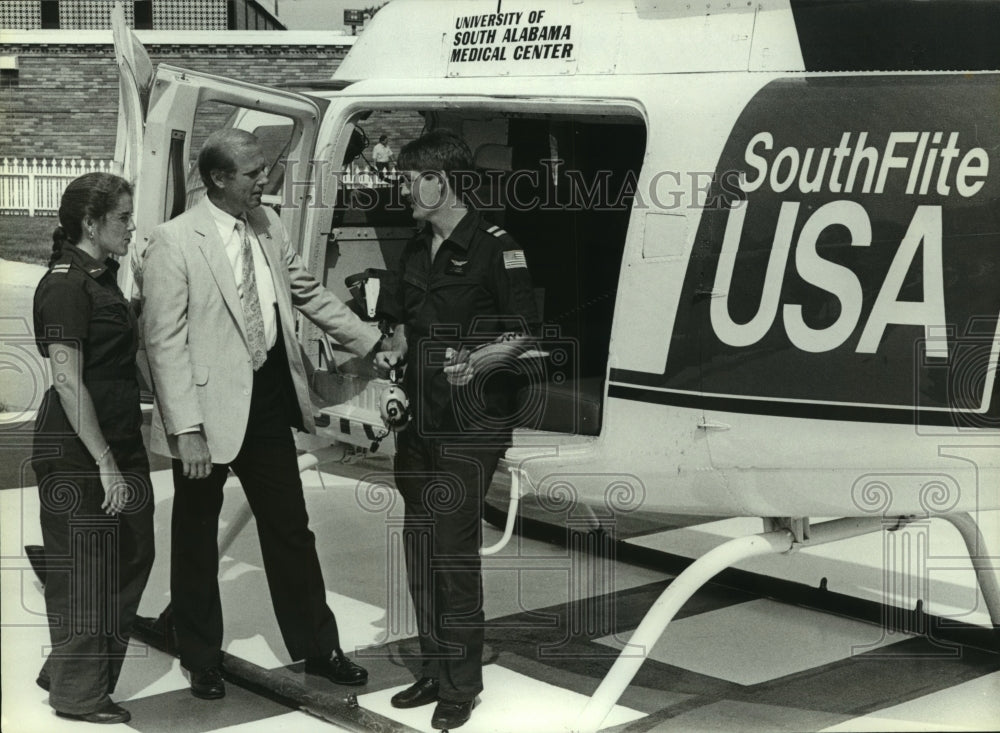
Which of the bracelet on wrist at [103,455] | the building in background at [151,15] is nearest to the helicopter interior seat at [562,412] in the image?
the bracelet on wrist at [103,455]

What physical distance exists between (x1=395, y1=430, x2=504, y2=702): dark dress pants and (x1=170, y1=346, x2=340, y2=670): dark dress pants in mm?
521

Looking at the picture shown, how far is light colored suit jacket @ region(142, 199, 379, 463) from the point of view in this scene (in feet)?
13.0

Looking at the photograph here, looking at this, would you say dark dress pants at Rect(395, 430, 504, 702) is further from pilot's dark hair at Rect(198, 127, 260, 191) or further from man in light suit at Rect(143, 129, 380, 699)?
pilot's dark hair at Rect(198, 127, 260, 191)

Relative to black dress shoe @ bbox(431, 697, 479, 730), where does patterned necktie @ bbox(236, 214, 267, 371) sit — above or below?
above

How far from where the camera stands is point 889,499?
3871mm

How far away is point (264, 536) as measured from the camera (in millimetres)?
4297

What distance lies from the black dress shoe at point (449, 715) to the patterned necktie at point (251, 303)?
4.32 ft

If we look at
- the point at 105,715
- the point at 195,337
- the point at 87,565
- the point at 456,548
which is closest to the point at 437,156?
the point at 195,337

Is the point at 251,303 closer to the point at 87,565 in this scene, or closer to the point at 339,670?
the point at 87,565

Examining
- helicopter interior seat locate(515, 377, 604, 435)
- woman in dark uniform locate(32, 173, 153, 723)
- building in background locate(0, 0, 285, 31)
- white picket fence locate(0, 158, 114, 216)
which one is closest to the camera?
woman in dark uniform locate(32, 173, 153, 723)

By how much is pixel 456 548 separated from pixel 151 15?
1750 centimetres

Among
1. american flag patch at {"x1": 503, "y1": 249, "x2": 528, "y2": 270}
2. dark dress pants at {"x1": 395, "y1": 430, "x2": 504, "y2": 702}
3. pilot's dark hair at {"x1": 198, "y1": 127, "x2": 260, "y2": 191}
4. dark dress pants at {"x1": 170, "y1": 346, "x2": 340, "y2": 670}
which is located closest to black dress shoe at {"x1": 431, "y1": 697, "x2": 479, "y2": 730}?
dark dress pants at {"x1": 395, "y1": 430, "x2": 504, "y2": 702}

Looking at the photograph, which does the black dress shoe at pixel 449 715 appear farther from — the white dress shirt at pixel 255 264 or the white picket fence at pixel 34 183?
the white picket fence at pixel 34 183

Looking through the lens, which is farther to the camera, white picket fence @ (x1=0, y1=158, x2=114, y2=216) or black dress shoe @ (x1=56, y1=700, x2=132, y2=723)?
white picket fence @ (x1=0, y1=158, x2=114, y2=216)
